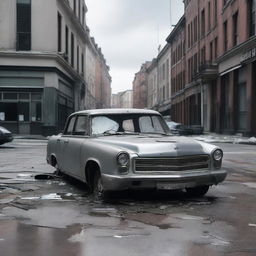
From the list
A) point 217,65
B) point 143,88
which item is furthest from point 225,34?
point 143,88

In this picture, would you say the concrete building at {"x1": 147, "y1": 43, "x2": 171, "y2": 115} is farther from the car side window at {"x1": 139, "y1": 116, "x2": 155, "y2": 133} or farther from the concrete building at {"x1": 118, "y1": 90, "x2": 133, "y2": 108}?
the concrete building at {"x1": 118, "y1": 90, "x2": 133, "y2": 108}

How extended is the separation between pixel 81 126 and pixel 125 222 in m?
3.28

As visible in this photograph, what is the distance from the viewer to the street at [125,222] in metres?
4.97

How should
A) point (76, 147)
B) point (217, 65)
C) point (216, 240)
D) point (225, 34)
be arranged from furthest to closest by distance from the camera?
point (217, 65)
point (225, 34)
point (76, 147)
point (216, 240)

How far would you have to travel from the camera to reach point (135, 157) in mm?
7168

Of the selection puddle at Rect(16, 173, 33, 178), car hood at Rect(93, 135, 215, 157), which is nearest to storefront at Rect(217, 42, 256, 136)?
puddle at Rect(16, 173, 33, 178)

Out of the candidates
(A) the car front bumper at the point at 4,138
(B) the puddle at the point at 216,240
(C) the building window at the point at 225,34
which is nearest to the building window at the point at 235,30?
(C) the building window at the point at 225,34

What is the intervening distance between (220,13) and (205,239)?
37940mm

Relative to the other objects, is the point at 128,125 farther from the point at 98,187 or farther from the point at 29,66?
the point at 29,66

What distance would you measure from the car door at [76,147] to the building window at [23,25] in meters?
28.1

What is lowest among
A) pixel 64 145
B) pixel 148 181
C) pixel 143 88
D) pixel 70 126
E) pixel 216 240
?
pixel 216 240

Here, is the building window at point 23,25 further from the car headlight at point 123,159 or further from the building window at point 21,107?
the car headlight at point 123,159

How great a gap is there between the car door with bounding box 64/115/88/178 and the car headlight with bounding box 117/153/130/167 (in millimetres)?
1261

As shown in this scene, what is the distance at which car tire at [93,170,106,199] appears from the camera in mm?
7543
